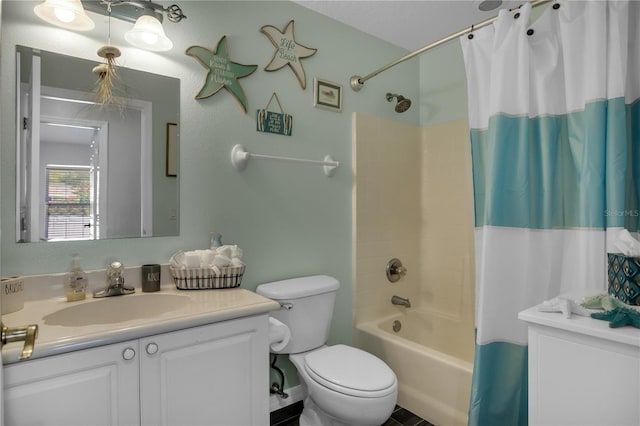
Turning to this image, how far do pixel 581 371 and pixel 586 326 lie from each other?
0.38 feet

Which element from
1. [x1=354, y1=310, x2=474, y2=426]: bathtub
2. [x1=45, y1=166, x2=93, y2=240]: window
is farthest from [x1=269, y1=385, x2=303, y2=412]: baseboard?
[x1=45, y1=166, x2=93, y2=240]: window

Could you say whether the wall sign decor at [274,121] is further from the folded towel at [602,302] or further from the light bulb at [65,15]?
the folded towel at [602,302]

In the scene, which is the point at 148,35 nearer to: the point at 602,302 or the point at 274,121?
the point at 274,121

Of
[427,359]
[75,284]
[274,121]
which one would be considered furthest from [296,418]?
[274,121]

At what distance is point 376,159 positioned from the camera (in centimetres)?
246

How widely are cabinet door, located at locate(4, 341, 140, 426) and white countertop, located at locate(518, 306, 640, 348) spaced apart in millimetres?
1174

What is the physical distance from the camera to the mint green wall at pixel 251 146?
1.36m

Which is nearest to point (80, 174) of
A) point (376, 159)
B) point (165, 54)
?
point (165, 54)

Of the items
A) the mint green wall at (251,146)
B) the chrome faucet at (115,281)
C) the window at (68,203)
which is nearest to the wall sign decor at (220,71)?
the mint green wall at (251,146)

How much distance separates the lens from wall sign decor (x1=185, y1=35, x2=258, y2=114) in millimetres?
1724

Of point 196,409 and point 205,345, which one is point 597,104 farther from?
point 196,409

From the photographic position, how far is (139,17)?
1533 mm

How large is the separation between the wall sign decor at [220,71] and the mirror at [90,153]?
0.16 m

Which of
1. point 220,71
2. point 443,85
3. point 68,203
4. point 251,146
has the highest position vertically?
point 443,85
